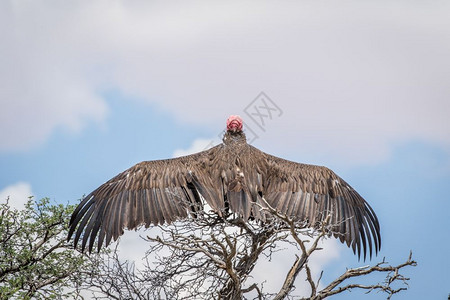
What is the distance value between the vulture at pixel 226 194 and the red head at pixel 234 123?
166mm

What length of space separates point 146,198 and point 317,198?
2.98 m

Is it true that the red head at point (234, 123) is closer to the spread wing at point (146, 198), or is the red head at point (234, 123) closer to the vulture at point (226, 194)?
the vulture at point (226, 194)

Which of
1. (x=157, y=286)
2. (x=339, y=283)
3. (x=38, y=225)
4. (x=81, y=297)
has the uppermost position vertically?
(x=38, y=225)

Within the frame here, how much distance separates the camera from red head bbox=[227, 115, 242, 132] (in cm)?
1303

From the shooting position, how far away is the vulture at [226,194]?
1131 cm

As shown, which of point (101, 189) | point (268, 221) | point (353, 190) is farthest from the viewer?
point (353, 190)

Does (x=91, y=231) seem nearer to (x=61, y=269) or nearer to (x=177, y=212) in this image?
(x=177, y=212)

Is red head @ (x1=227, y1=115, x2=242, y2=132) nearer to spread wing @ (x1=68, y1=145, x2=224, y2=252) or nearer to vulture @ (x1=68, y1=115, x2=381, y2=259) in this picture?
vulture @ (x1=68, y1=115, x2=381, y2=259)

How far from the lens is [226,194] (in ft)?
37.7

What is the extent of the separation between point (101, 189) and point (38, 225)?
8.33 feet

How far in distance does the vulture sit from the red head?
166mm

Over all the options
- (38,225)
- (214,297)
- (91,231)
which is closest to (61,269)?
(38,225)

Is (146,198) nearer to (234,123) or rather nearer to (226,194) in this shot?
(226,194)

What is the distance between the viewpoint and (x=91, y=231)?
11.6m
